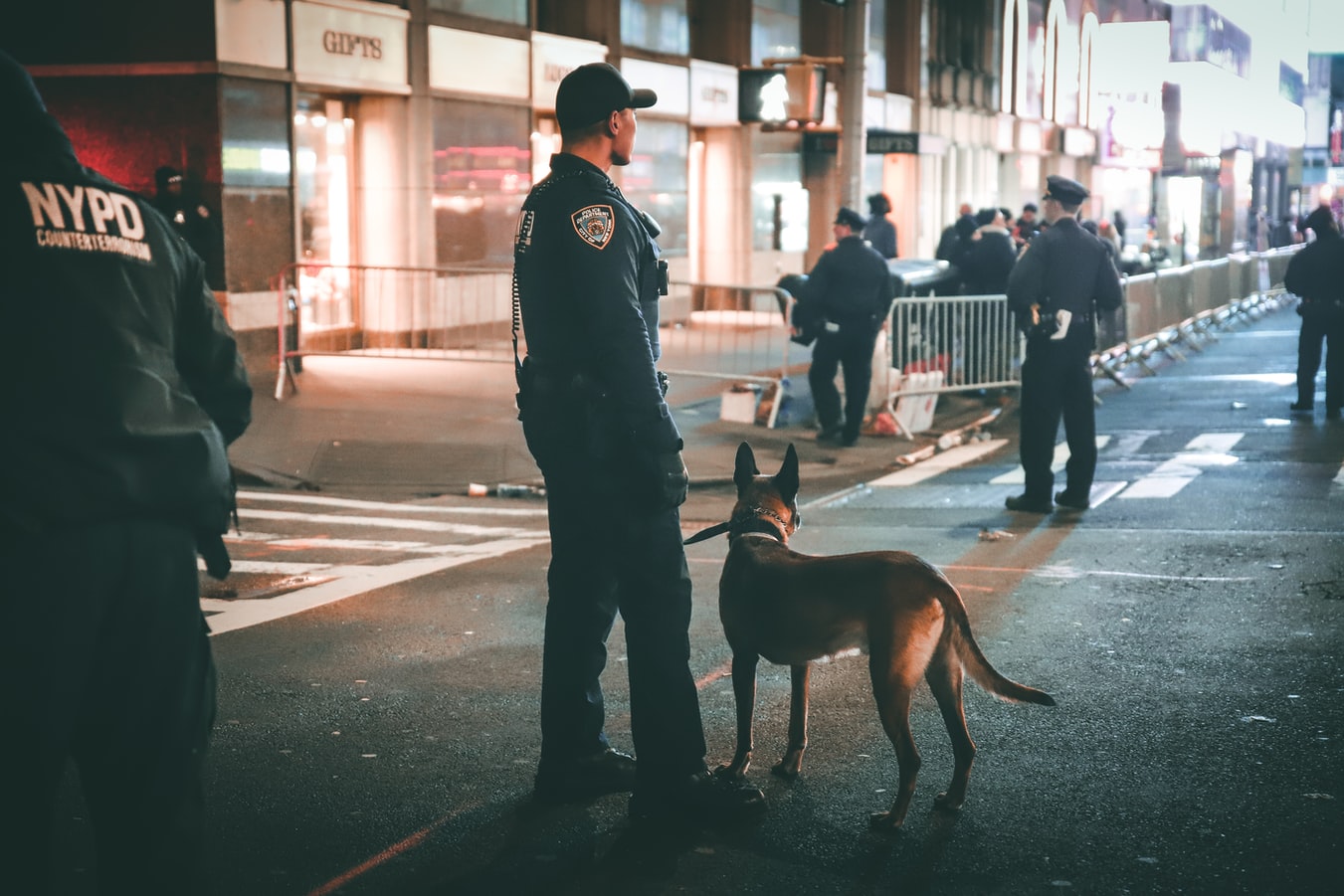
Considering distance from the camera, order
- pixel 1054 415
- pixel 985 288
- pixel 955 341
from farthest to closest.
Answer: pixel 985 288 < pixel 955 341 < pixel 1054 415

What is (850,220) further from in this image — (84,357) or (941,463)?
(84,357)

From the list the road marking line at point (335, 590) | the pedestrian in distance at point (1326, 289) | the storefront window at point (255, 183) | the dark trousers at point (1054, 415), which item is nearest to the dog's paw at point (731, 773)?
the road marking line at point (335, 590)

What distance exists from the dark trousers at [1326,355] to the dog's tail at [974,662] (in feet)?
35.2

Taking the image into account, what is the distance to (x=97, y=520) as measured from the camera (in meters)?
2.90

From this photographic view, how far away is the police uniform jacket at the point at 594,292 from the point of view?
4.20 metres

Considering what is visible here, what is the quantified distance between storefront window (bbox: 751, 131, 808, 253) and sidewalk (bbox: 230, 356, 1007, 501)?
1226 cm

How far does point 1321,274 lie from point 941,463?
14.2 ft

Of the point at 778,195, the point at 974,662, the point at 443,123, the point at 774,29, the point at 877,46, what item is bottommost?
the point at 974,662

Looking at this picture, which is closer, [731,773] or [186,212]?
[731,773]

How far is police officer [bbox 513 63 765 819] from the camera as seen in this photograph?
4219 millimetres

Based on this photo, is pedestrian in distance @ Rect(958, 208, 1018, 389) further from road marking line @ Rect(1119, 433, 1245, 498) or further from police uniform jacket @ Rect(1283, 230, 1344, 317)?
police uniform jacket @ Rect(1283, 230, 1344, 317)

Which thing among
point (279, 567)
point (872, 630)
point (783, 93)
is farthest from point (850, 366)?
point (872, 630)

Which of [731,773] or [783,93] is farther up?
[783,93]

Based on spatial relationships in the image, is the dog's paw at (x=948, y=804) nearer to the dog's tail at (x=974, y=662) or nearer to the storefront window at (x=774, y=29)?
the dog's tail at (x=974, y=662)
